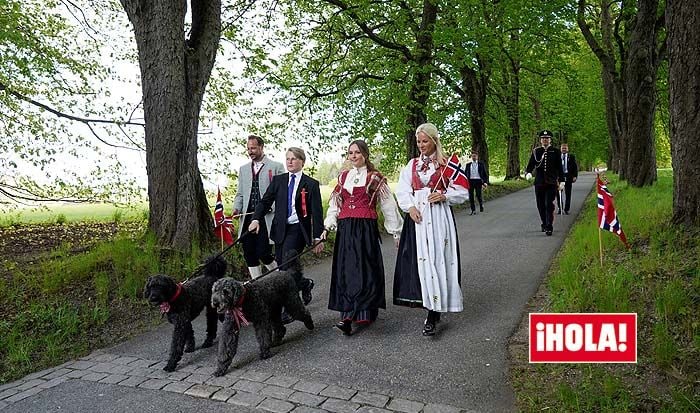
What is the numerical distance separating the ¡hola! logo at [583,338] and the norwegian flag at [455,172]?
154cm

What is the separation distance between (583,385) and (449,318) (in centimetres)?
220

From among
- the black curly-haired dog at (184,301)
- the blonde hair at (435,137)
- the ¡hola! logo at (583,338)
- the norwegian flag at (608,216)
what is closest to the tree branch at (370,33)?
the norwegian flag at (608,216)

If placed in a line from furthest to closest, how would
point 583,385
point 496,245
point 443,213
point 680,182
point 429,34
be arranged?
1. point 429,34
2. point 496,245
3. point 680,182
4. point 443,213
5. point 583,385

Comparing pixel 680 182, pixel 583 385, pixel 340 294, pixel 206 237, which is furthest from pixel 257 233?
pixel 680 182

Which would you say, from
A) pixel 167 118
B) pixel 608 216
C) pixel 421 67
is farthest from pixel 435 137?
pixel 421 67

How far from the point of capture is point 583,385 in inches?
148

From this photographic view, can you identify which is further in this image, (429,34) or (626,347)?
(429,34)

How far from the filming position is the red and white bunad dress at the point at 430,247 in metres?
5.38

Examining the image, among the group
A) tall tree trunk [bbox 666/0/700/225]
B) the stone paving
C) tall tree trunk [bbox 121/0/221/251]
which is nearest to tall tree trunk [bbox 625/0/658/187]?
tall tree trunk [bbox 666/0/700/225]

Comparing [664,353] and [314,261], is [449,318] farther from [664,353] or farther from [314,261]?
[314,261]

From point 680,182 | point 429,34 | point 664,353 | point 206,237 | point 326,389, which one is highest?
point 429,34

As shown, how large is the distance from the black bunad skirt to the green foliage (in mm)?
1762

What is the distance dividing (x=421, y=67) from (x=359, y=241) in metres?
12.8

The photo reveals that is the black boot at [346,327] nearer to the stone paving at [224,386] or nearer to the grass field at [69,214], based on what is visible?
the stone paving at [224,386]
